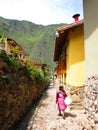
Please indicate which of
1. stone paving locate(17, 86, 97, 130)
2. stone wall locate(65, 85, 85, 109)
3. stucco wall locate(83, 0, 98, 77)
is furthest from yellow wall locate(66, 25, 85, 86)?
stucco wall locate(83, 0, 98, 77)

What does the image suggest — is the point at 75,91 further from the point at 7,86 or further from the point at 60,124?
the point at 7,86

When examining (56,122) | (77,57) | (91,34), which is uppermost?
(91,34)

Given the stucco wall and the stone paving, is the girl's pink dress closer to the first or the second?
the stone paving

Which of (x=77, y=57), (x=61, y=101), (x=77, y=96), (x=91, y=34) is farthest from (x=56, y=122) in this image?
(x=77, y=57)

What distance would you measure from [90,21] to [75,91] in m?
6.47

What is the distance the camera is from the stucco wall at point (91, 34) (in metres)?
8.51

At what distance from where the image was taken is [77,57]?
15.9m

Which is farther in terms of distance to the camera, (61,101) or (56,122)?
(61,101)

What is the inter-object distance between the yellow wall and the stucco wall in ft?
18.8

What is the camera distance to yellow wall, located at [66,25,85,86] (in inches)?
618

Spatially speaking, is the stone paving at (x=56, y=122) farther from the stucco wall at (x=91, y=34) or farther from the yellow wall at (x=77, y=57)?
the yellow wall at (x=77, y=57)

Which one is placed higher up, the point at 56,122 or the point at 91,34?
the point at 91,34

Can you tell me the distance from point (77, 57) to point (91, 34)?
6.84m

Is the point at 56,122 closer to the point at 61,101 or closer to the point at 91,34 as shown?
the point at 61,101
